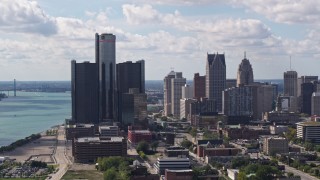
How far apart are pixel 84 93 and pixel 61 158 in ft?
76.9

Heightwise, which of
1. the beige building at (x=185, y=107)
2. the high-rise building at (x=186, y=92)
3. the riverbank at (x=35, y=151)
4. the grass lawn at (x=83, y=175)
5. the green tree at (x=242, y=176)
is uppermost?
the high-rise building at (x=186, y=92)

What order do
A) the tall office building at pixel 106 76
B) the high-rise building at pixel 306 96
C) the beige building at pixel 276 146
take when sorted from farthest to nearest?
the high-rise building at pixel 306 96
the tall office building at pixel 106 76
the beige building at pixel 276 146

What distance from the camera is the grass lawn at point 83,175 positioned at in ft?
132

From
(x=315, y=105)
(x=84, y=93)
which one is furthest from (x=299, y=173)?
(x=315, y=105)

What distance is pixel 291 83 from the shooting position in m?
99.5

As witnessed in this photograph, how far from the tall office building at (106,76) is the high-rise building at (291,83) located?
31.7 metres

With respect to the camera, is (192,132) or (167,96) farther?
(167,96)

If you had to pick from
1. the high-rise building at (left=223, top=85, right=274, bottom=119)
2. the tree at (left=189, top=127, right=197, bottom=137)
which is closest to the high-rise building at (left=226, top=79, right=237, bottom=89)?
the high-rise building at (left=223, top=85, right=274, bottom=119)

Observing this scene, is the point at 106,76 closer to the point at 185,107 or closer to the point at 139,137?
the point at 185,107

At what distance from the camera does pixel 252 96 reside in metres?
79.9

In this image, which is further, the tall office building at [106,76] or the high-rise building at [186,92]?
the high-rise building at [186,92]

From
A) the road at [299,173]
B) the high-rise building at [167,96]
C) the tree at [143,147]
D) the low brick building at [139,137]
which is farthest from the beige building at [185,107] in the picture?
the road at [299,173]

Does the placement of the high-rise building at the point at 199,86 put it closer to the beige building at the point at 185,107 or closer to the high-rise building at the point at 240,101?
the beige building at the point at 185,107

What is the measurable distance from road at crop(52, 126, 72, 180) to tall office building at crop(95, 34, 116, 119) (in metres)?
7.62
